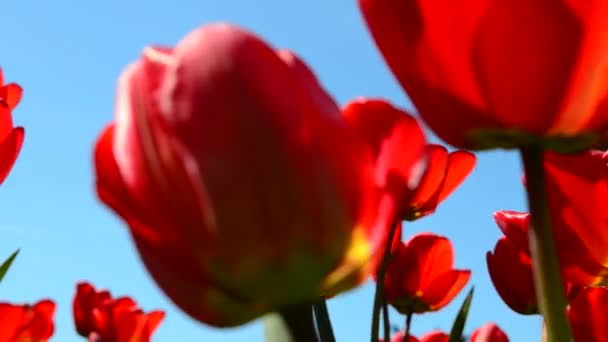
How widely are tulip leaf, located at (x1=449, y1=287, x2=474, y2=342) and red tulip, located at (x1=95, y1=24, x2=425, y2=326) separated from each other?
0.53 m

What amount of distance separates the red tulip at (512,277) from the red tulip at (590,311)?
0.17m

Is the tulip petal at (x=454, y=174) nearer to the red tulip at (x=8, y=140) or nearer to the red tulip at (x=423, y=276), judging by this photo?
the red tulip at (x=423, y=276)

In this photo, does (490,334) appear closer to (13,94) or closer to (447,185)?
(447,185)

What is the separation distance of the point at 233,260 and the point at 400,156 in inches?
3.5

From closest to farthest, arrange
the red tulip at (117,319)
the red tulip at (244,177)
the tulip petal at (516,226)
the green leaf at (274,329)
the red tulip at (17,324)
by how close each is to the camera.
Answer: the red tulip at (244,177) < the green leaf at (274,329) < the tulip petal at (516,226) < the red tulip at (17,324) < the red tulip at (117,319)

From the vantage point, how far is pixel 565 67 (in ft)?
1.52

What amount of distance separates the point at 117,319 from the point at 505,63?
1704 millimetres

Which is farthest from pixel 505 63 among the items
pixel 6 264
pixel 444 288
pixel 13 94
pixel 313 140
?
pixel 444 288

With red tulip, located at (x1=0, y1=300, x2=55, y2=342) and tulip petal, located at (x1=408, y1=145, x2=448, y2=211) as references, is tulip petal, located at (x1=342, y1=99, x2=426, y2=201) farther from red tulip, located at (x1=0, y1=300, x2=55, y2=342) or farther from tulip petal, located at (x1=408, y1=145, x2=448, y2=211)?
red tulip, located at (x1=0, y1=300, x2=55, y2=342)

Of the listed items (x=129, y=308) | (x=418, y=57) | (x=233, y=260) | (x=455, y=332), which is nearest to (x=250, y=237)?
(x=233, y=260)

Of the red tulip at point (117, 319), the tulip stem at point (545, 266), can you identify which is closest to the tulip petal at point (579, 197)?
the tulip stem at point (545, 266)

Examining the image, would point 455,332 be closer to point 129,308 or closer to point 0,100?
point 0,100

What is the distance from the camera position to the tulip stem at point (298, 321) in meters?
0.42

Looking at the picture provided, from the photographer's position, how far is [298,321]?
423 mm
